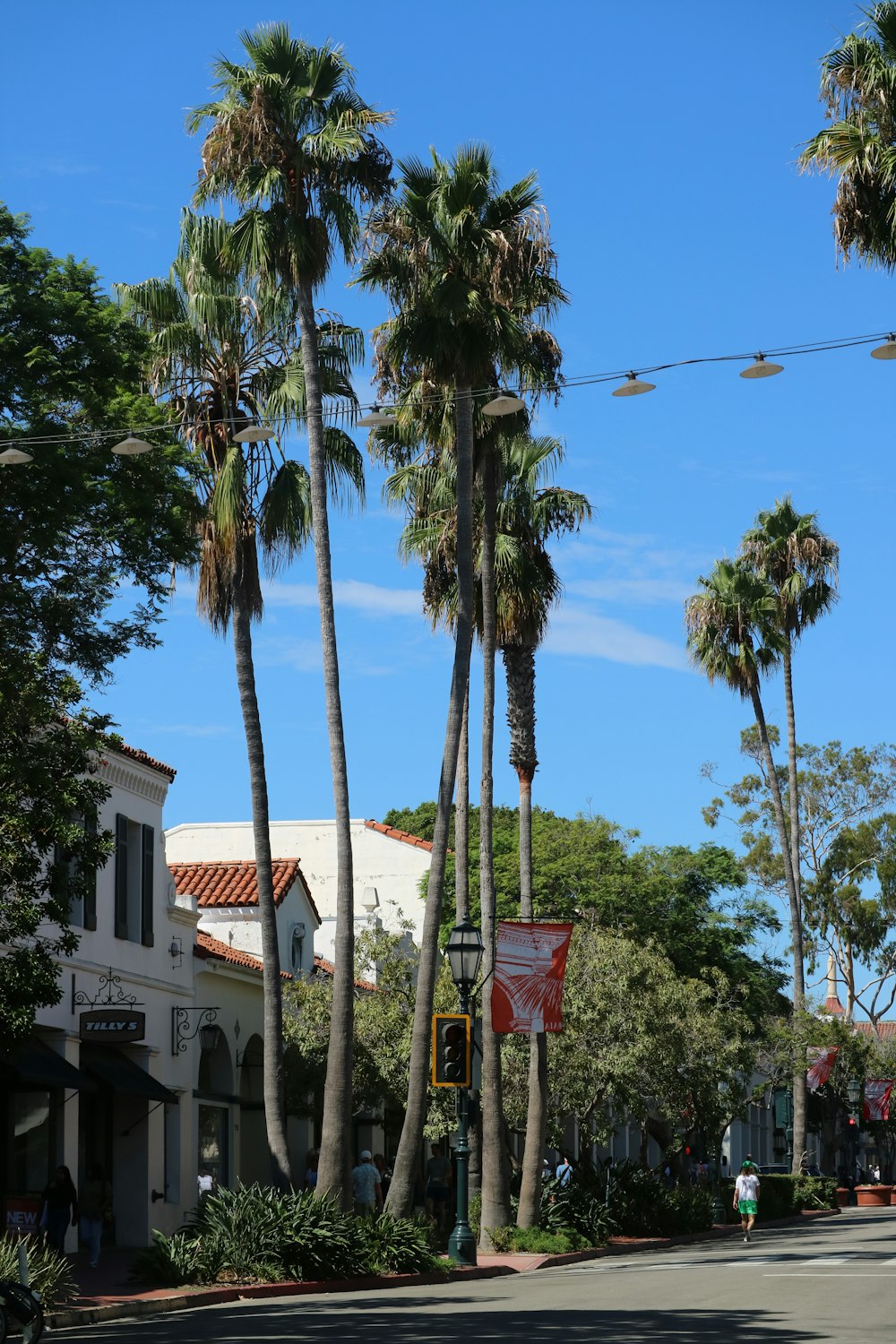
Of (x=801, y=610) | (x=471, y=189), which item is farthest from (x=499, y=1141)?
(x=801, y=610)

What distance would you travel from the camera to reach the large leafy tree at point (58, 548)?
1722cm

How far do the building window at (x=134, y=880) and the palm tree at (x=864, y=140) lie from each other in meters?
15.2

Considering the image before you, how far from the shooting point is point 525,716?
3394 centimetres

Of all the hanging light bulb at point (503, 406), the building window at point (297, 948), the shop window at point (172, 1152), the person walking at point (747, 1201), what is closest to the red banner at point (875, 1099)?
the person walking at point (747, 1201)

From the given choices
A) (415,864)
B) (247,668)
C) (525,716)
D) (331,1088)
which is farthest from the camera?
(415,864)

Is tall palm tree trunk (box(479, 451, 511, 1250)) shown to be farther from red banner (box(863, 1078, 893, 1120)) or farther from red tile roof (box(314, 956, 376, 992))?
red banner (box(863, 1078, 893, 1120))

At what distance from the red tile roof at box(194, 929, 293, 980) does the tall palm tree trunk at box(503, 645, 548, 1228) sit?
194 inches

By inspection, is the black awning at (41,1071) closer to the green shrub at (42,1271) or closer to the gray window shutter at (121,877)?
the gray window shutter at (121,877)

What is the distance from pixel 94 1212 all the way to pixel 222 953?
9.58 meters

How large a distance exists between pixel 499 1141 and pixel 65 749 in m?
13.7

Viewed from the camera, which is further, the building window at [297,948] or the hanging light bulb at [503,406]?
the building window at [297,948]

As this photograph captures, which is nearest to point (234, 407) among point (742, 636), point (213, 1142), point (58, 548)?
point (58, 548)

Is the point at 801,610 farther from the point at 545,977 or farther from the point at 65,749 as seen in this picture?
the point at 65,749

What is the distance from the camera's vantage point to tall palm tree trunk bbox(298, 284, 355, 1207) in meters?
23.5
